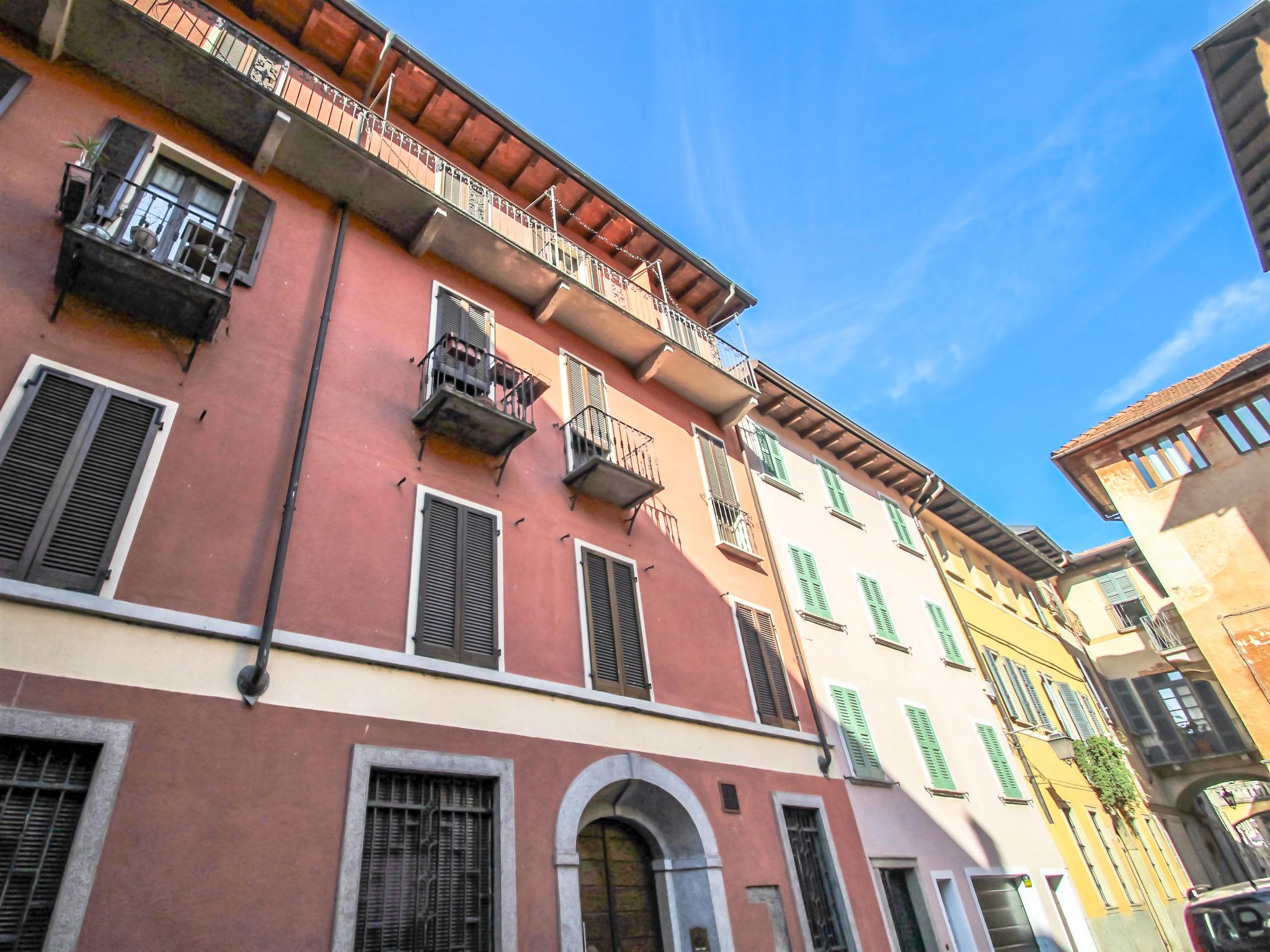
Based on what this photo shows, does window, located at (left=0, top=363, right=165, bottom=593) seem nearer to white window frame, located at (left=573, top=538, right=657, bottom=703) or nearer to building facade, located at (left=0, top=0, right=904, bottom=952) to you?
building facade, located at (left=0, top=0, right=904, bottom=952)

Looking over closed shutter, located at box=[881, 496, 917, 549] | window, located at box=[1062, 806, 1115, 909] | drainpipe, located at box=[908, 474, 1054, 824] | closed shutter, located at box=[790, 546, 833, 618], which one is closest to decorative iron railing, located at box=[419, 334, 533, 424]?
closed shutter, located at box=[790, 546, 833, 618]

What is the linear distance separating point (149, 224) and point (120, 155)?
1024mm

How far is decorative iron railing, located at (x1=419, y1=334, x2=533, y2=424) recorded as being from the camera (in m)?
9.29

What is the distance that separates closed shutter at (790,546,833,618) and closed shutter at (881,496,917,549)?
211 inches

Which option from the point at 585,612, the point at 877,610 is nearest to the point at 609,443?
the point at 585,612

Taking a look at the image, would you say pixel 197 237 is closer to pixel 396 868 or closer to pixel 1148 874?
pixel 396 868

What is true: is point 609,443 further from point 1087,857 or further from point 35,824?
point 1087,857

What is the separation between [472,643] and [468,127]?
32.1 feet

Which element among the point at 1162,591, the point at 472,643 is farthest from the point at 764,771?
the point at 1162,591

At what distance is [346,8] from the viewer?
444 inches

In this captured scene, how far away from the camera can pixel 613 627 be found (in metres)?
9.59

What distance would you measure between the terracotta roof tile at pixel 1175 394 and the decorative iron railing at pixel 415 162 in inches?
533

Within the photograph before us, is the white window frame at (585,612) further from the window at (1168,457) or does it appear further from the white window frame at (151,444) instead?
the window at (1168,457)

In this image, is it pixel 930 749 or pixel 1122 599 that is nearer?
pixel 930 749
